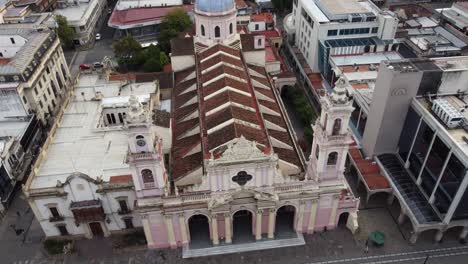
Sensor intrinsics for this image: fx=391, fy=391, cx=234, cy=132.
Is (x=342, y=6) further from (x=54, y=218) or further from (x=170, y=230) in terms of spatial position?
(x=54, y=218)

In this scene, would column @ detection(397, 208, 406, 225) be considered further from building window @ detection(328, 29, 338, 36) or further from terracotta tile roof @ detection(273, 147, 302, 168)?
building window @ detection(328, 29, 338, 36)

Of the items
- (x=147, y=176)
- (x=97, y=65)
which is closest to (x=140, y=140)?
(x=147, y=176)

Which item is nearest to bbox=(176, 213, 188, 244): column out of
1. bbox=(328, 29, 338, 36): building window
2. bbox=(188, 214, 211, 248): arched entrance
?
bbox=(188, 214, 211, 248): arched entrance

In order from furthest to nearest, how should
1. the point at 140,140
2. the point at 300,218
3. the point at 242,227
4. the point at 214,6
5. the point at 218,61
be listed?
1. the point at 214,6
2. the point at 218,61
3. the point at 242,227
4. the point at 300,218
5. the point at 140,140

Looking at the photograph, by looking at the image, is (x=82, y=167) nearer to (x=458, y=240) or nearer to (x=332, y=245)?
(x=332, y=245)

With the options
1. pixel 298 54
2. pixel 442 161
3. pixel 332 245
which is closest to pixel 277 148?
pixel 332 245

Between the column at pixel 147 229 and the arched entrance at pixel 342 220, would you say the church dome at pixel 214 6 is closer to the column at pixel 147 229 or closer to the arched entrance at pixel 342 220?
the column at pixel 147 229
